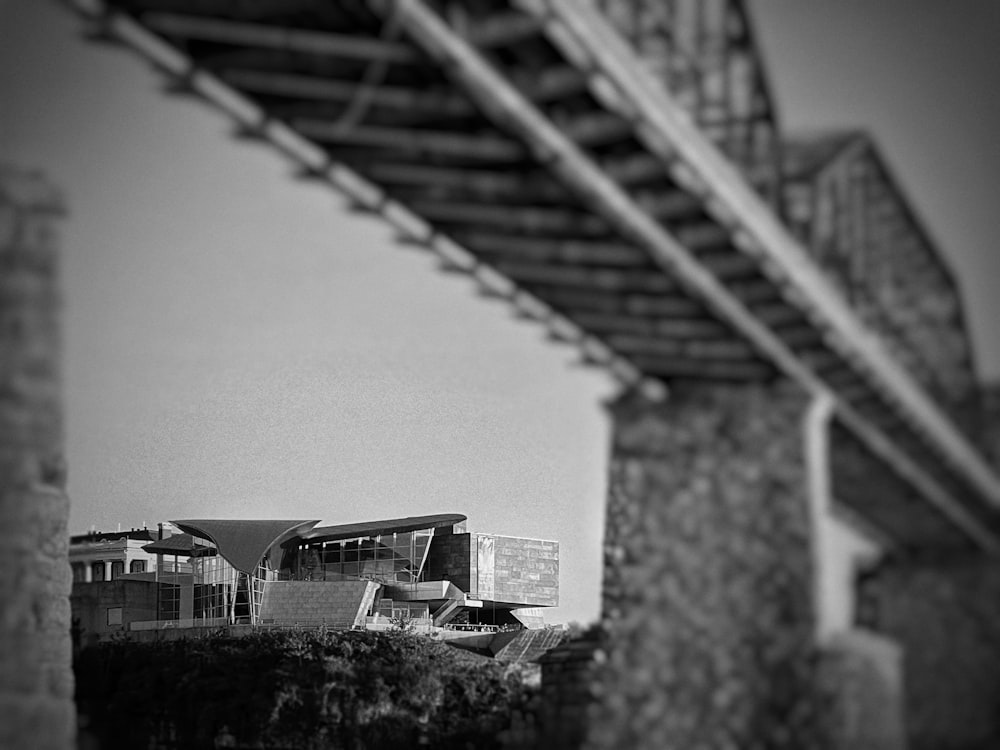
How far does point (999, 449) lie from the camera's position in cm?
938

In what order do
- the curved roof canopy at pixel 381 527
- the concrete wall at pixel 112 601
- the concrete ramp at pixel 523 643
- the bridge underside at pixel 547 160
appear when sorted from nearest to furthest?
the bridge underside at pixel 547 160 < the concrete ramp at pixel 523 643 < the concrete wall at pixel 112 601 < the curved roof canopy at pixel 381 527

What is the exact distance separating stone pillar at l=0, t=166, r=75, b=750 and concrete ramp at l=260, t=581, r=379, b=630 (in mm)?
21770

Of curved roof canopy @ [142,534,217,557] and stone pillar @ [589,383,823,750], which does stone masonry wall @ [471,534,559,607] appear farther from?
stone pillar @ [589,383,823,750]

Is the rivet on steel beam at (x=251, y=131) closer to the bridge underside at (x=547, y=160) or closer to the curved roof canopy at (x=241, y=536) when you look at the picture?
the bridge underside at (x=547, y=160)

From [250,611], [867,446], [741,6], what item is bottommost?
[250,611]

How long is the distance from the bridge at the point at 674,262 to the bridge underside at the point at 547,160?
0.01 metres

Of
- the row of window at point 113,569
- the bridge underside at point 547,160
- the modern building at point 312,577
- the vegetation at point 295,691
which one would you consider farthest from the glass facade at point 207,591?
the bridge underside at point 547,160

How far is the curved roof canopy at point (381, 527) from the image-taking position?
31.0m

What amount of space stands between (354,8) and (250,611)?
82.3ft

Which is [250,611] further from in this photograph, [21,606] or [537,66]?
[537,66]

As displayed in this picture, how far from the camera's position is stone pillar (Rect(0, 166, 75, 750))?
542 cm

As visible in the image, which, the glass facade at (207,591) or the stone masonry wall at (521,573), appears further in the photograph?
the stone masonry wall at (521,573)

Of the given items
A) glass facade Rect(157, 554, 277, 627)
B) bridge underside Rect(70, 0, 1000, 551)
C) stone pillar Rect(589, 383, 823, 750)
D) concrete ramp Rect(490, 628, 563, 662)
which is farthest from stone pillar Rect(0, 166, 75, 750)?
glass facade Rect(157, 554, 277, 627)

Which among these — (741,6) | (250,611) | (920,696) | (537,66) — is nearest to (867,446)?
(920,696)
